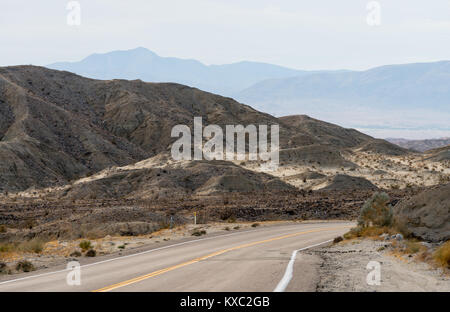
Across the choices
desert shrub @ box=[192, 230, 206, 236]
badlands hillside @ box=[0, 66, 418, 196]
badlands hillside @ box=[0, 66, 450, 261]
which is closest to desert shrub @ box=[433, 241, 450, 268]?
badlands hillside @ box=[0, 66, 450, 261]

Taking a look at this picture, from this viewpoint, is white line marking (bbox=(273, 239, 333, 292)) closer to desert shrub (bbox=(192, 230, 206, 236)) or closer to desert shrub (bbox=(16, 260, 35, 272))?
desert shrub (bbox=(16, 260, 35, 272))

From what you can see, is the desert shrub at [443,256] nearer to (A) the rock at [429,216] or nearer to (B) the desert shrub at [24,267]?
(A) the rock at [429,216]

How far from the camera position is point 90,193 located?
52531 millimetres

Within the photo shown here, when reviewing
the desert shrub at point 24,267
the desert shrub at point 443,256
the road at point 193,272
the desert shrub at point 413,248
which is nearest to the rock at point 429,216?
the desert shrub at point 413,248

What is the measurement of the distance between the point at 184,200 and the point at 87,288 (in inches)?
1438

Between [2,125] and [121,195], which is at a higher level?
[2,125]

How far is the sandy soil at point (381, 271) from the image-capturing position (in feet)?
36.6

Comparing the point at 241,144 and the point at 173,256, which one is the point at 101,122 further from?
the point at 173,256


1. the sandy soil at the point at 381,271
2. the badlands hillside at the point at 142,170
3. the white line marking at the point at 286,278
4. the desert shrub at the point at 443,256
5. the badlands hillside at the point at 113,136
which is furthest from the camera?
the badlands hillside at the point at 113,136

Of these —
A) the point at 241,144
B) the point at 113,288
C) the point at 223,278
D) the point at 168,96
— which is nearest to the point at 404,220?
the point at 223,278

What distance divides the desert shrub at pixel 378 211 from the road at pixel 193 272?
117 inches

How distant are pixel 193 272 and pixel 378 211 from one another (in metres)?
11.9

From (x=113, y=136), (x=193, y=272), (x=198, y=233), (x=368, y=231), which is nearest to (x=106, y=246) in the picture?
(x=198, y=233)
